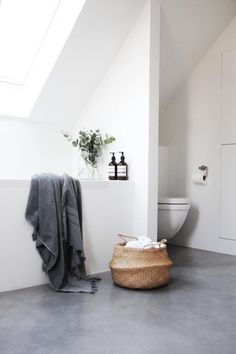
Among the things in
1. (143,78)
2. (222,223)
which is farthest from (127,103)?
(222,223)

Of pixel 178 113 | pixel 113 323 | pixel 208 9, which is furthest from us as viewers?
pixel 178 113

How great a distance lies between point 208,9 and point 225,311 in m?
2.62

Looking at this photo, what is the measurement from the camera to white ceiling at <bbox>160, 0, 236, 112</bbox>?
3168 millimetres

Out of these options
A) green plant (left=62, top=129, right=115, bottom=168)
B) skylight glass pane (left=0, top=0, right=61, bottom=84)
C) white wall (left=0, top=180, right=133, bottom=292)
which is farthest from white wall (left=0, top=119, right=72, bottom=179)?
white wall (left=0, top=180, right=133, bottom=292)

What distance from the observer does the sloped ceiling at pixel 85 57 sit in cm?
285

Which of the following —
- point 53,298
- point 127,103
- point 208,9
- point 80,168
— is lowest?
point 53,298

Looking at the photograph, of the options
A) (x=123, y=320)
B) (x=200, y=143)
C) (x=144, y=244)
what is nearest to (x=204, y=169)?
(x=200, y=143)

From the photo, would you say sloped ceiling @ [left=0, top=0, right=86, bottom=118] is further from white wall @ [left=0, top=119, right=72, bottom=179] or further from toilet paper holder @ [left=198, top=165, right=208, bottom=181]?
toilet paper holder @ [left=198, top=165, right=208, bottom=181]

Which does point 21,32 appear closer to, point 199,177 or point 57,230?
point 57,230

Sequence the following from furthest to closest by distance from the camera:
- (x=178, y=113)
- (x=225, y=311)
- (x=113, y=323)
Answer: (x=178, y=113) → (x=225, y=311) → (x=113, y=323)

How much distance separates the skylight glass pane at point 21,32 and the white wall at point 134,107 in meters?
0.65

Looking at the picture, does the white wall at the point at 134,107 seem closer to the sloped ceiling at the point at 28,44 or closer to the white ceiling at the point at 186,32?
the white ceiling at the point at 186,32

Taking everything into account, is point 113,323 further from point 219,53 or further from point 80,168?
point 219,53

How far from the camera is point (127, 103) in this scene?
9.93 ft
